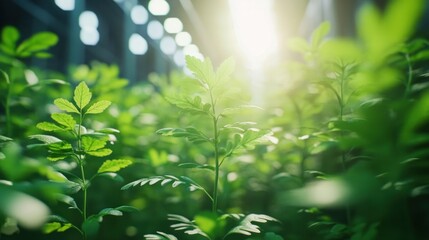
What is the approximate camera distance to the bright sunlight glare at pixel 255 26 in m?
5.25

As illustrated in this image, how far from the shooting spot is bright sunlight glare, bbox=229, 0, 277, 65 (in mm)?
5251

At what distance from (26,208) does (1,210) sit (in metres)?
0.03

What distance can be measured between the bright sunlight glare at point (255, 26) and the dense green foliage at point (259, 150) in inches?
99.4

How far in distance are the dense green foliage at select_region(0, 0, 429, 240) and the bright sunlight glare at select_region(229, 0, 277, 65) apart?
99.4 inches

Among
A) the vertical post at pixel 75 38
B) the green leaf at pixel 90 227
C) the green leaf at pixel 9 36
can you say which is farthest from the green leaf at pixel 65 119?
the vertical post at pixel 75 38

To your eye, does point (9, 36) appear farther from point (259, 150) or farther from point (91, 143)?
point (259, 150)

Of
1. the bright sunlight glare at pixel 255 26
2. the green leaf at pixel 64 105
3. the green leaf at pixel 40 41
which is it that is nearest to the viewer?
the green leaf at pixel 64 105

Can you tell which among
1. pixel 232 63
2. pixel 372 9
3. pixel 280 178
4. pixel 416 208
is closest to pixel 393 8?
pixel 372 9

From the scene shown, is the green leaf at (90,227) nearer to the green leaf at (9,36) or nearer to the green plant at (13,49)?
the green plant at (13,49)

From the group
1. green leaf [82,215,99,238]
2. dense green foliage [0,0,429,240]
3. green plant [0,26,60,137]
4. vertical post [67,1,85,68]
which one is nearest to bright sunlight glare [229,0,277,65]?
dense green foliage [0,0,429,240]

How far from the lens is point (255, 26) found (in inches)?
240

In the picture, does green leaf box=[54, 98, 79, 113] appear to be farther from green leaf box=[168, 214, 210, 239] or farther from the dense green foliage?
green leaf box=[168, 214, 210, 239]

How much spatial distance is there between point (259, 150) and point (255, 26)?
455cm

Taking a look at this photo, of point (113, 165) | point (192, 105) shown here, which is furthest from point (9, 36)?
point (192, 105)
